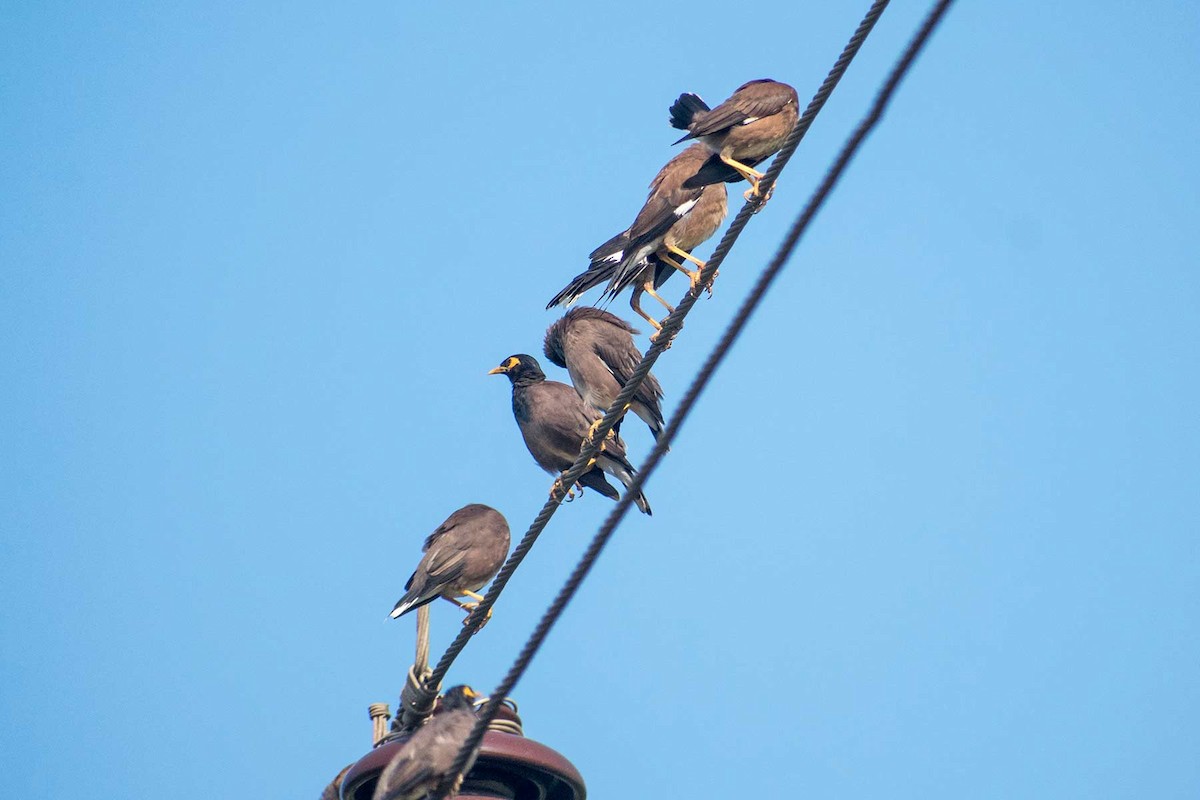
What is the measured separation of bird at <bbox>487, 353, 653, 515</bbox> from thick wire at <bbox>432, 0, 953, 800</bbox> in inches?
163

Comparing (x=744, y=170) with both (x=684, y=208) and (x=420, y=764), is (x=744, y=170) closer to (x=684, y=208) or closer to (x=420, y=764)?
(x=684, y=208)

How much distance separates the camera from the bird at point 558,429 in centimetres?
872

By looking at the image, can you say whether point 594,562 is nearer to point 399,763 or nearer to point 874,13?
point 874,13

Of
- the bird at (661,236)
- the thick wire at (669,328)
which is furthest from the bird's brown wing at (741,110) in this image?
the thick wire at (669,328)

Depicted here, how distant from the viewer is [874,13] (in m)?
3.62

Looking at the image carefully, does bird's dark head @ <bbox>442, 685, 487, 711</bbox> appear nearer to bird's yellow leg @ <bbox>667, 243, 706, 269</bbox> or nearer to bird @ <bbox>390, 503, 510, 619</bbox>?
bird @ <bbox>390, 503, 510, 619</bbox>

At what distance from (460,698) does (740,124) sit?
11.7 feet

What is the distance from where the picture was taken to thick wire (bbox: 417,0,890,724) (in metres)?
3.92

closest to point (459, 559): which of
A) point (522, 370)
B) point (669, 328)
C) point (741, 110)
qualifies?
point (522, 370)

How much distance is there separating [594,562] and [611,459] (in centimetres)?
Result: 442

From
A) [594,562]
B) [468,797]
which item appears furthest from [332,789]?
[594,562]

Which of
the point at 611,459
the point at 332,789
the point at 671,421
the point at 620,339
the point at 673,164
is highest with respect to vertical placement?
the point at 673,164

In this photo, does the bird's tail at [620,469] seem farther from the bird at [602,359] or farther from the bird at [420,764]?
the bird at [420,764]

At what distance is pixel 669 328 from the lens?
4.96m
